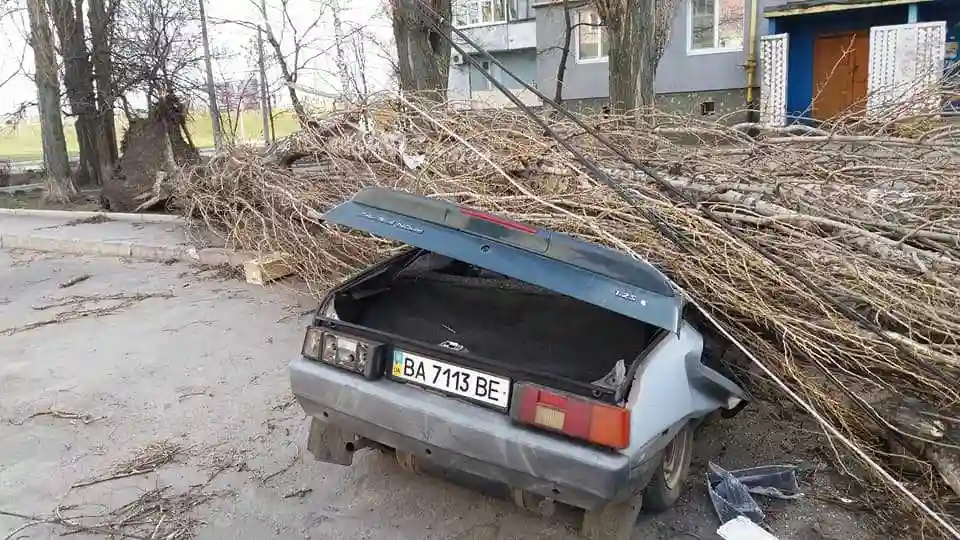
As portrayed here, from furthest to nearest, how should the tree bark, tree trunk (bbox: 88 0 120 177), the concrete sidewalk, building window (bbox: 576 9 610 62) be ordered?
building window (bbox: 576 9 610 62) → tree trunk (bbox: 88 0 120 177) → the tree bark → the concrete sidewalk

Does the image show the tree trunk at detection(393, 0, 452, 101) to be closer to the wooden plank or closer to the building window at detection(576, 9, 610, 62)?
the wooden plank

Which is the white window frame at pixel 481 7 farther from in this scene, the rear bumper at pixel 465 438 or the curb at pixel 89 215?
the rear bumper at pixel 465 438

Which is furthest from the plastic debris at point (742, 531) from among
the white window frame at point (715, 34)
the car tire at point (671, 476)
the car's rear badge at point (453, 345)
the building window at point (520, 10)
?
the building window at point (520, 10)

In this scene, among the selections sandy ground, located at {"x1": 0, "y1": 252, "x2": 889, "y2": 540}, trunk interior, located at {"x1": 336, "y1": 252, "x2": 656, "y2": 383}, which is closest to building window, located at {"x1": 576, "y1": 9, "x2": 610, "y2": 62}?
sandy ground, located at {"x1": 0, "y1": 252, "x2": 889, "y2": 540}

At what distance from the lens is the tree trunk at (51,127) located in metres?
14.1

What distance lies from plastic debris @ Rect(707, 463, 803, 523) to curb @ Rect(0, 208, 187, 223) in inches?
354

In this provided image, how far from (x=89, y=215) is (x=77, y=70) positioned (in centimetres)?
499

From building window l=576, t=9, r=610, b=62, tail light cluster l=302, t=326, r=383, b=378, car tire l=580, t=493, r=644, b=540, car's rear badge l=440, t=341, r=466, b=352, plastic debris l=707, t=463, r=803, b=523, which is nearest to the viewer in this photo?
car tire l=580, t=493, r=644, b=540

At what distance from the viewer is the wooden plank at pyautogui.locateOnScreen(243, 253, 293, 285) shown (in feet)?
24.9

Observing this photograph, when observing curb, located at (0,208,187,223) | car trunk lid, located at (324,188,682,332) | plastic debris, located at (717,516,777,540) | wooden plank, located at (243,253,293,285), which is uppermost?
car trunk lid, located at (324,188,682,332)

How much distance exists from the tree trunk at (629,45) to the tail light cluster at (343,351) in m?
8.91

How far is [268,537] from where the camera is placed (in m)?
3.13

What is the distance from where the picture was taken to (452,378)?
2812mm

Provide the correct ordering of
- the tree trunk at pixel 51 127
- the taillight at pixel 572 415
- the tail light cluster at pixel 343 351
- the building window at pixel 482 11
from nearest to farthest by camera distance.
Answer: the taillight at pixel 572 415
the tail light cluster at pixel 343 351
the tree trunk at pixel 51 127
the building window at pixel 482 11
